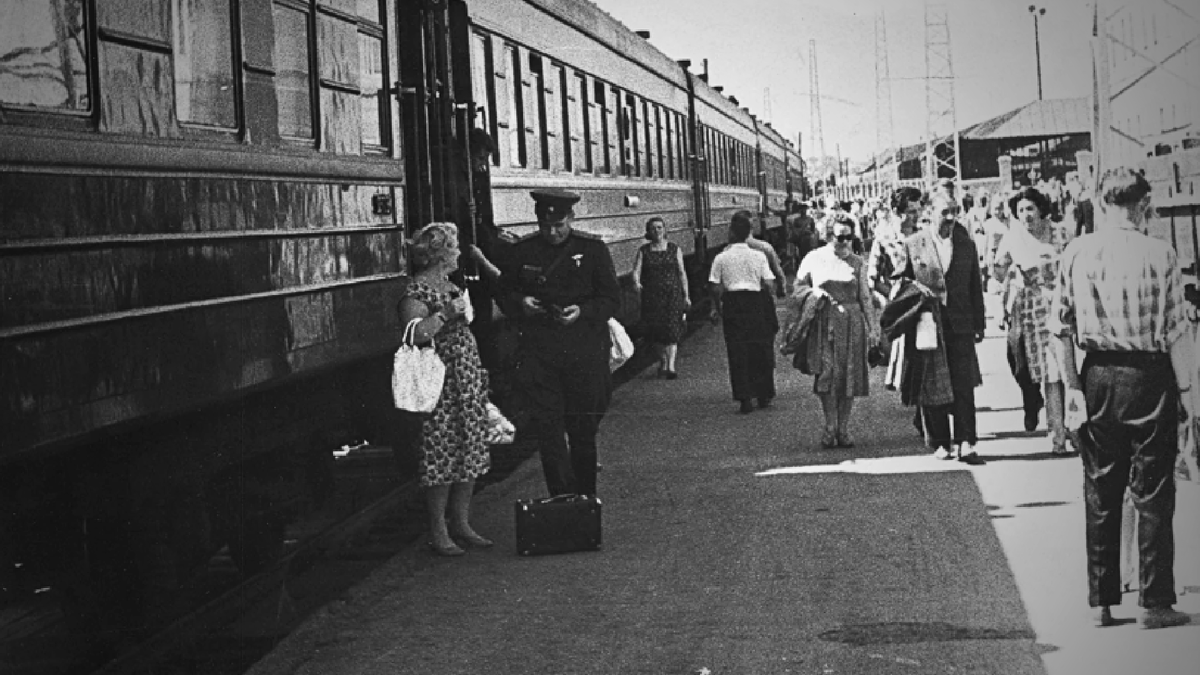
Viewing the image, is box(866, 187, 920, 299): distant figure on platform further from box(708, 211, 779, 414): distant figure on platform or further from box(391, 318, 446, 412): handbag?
box(391, 318, 446, 412): handbag

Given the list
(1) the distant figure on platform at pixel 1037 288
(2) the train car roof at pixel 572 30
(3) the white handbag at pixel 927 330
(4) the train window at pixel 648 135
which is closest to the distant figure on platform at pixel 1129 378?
(3) the white handbag at pixel 927 330

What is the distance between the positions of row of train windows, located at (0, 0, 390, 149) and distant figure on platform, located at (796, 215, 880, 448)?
12.4ft

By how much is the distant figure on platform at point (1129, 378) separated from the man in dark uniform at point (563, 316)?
9.82 feet

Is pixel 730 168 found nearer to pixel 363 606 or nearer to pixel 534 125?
pixel 534 125

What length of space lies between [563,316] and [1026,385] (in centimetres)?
448

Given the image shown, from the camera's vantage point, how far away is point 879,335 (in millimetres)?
13195

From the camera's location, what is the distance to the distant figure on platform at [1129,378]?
6.72 metres

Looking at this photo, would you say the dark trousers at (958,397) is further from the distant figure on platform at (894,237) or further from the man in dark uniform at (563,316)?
the man in dark uniform at (563,316)

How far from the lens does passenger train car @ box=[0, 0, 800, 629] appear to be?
19.2 ft

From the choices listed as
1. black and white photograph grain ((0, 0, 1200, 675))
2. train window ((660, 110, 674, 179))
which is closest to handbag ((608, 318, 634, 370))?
black and white photograph grain ((0, 0, 1200, 675))

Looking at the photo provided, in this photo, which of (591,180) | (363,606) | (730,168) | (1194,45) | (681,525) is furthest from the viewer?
(730,168)

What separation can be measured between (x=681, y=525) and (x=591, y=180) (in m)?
6.92

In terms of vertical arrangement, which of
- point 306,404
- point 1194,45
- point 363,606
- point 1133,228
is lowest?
point 363,606

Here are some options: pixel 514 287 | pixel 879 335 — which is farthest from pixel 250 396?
pixel 879 335
